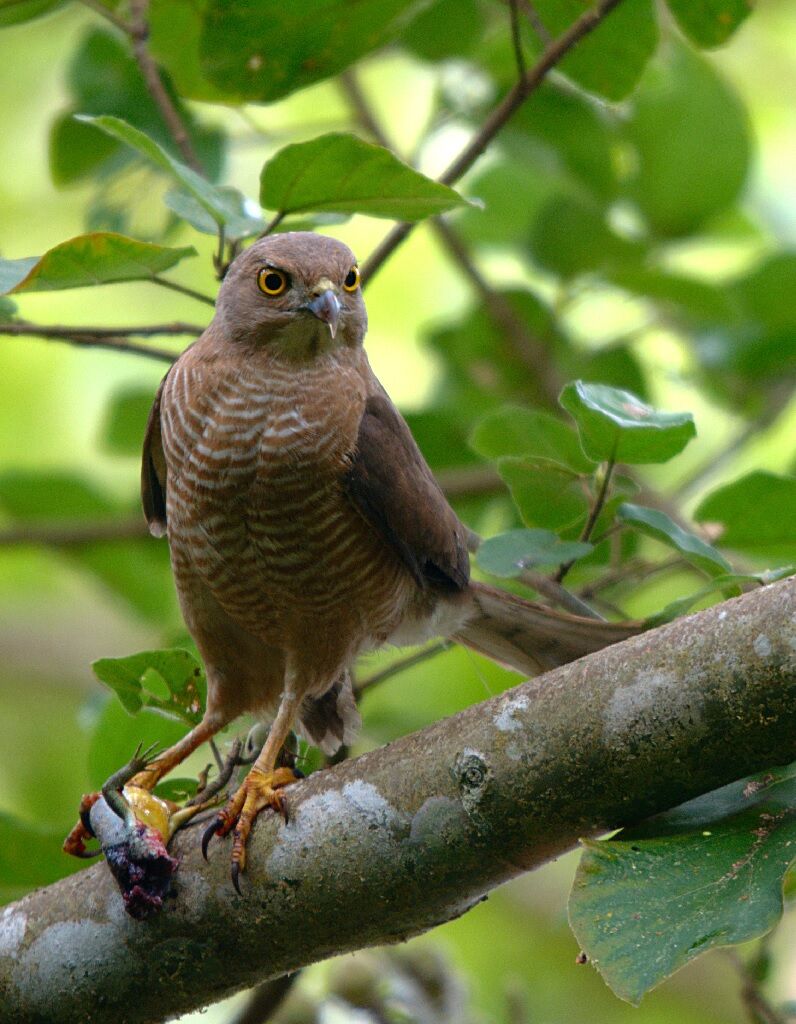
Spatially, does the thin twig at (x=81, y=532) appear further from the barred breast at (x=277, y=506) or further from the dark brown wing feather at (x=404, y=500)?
the dark brown wing feather at (x=404, y=500)

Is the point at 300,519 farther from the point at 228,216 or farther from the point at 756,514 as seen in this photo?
the point at 756,514

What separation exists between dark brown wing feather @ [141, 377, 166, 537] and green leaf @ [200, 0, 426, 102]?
35.7 inches

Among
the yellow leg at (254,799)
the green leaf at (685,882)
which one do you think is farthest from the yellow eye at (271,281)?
the green leaf at (685,882)

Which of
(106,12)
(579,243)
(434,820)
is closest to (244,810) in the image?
(434,820)

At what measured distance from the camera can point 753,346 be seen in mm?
4969

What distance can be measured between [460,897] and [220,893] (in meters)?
0.52

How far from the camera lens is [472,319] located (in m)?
5.29

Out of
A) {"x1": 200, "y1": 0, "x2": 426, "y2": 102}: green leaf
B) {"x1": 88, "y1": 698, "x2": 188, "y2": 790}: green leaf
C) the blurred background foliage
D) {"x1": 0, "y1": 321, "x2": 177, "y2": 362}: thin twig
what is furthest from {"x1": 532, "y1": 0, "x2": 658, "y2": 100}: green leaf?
{"x1": 88, "y1": 698, "x2": 188, "y2": 790}: green leaf

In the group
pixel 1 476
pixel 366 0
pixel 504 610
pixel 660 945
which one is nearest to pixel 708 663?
pixel 660 945

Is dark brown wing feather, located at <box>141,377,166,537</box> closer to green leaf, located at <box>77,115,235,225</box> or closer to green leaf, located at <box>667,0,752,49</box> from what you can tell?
green leaf, located at <box>77,115,235,225</box>

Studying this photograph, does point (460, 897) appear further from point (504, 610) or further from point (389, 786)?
point (504, 610)

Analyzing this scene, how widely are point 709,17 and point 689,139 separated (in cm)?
102

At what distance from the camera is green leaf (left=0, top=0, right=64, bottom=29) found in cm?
369

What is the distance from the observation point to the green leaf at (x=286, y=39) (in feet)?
11.9
